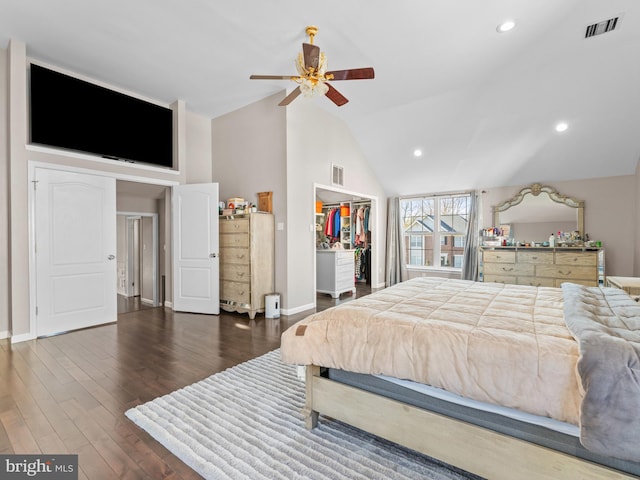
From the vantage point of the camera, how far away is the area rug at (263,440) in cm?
148

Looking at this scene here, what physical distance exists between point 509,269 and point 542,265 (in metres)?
0.48

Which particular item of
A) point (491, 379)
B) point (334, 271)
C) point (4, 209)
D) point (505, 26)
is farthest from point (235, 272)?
point (505, 26)

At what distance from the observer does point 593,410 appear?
3.43 feet

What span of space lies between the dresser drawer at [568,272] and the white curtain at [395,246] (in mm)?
2497

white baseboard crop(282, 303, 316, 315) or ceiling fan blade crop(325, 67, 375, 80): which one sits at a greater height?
ceiling fan blade crop(325, 67, 375, 80)

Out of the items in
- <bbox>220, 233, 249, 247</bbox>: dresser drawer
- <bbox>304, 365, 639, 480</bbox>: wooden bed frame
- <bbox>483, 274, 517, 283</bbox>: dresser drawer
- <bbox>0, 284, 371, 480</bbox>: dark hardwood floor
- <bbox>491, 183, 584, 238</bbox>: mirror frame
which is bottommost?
<bbox>0, 284, 371, 480</bbox>: dark hardwood floor

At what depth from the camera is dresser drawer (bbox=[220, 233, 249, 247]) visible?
14.3 ft

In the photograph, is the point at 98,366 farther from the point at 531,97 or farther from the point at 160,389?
the point at 531,97

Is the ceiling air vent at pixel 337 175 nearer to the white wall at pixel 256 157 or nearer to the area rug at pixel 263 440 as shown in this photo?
the white wall at pixel 256 157

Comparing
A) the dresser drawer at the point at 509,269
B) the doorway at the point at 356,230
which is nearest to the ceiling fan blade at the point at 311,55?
the doorway at the point at 356,230

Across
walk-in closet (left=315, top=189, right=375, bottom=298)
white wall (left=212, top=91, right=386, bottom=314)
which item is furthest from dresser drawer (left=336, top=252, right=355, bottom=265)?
white wall (left=212, top=91, right=386, bottom=314)

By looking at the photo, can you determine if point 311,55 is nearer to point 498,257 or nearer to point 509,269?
point 498,257

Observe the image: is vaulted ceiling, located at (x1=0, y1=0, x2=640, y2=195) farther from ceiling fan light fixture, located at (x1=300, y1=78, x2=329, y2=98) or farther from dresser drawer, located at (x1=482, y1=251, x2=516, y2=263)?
dresser drawer, located at (x1=482, y1=251, x2=516, y2=263)

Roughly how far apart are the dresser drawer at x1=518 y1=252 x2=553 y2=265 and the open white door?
502 centimetres
